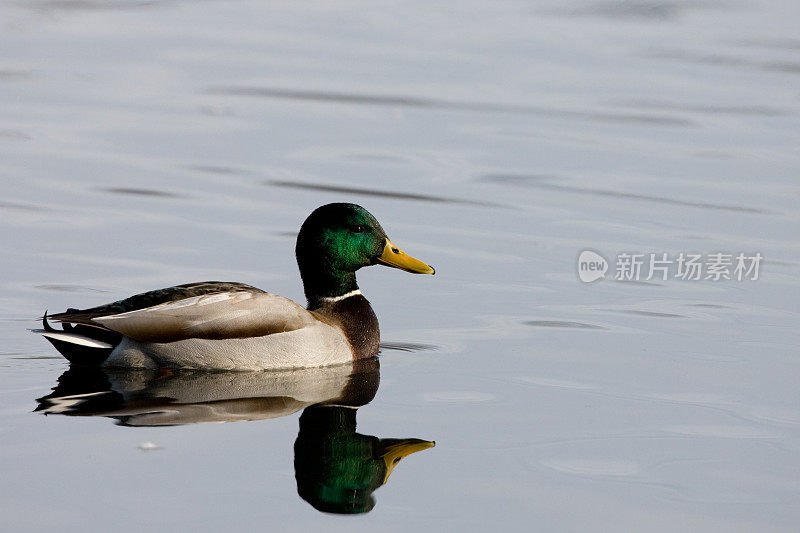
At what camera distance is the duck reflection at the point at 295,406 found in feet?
21.0

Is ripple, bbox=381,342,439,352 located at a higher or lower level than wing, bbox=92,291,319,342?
lower

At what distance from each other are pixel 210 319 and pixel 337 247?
1.10m

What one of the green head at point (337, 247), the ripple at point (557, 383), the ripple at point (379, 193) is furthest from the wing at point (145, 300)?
the ripple at point (379, 193)

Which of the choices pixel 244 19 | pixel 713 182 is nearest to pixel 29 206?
pixel 713 182

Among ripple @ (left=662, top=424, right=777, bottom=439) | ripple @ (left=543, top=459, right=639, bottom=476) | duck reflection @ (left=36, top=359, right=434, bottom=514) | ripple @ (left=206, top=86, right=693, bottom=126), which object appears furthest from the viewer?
ripple @ (left=206, top=86, right=693, bottom=126)

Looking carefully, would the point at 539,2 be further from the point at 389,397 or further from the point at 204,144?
the point at 389,397

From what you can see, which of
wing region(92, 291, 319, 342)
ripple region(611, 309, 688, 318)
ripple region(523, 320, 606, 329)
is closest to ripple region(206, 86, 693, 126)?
ripple region(611, 309, 688, 318)

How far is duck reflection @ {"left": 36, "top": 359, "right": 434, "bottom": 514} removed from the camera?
21.0ft

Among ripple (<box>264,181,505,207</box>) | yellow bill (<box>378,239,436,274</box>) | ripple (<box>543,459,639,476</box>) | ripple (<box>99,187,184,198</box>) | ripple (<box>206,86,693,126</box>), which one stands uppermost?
ripple (<box>206,86,693,126</box>)

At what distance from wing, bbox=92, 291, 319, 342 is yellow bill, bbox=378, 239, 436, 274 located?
0.92 metres

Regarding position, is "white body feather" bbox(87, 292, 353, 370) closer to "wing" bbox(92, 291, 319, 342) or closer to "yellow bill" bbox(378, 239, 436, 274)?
"wing" bbox(92, 291, 319, 342)

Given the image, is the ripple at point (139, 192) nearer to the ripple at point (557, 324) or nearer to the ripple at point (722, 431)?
the ripple at point (557, 324)

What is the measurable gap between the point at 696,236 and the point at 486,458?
17.5 feet

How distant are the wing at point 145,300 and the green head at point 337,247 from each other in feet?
2.06
